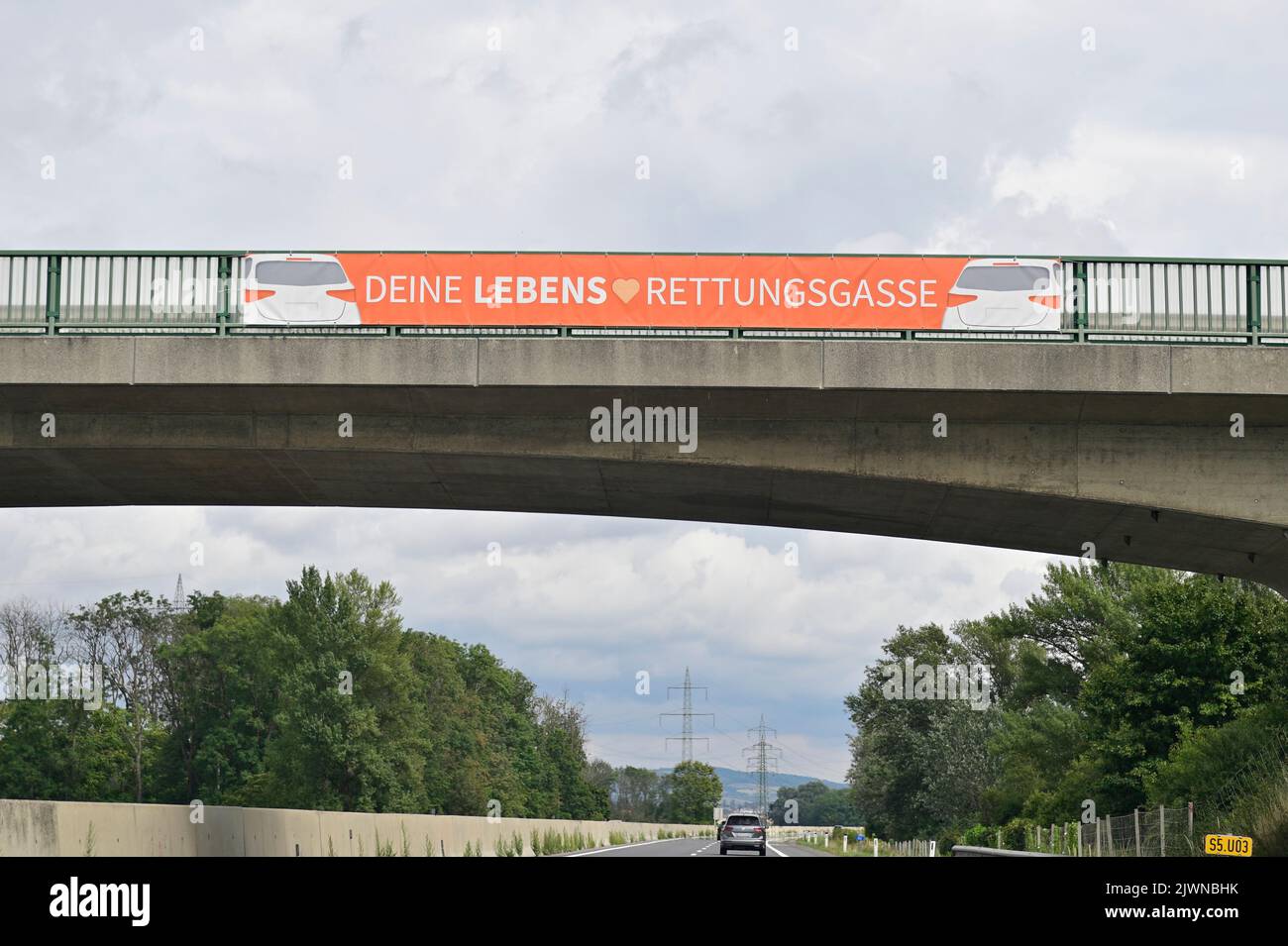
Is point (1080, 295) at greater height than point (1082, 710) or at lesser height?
greater

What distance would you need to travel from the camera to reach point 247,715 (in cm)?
9212

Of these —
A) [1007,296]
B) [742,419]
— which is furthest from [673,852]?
[1007,296]

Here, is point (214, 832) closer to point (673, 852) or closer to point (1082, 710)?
point (673, 852)

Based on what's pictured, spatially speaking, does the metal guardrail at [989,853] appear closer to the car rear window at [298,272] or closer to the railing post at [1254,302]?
the railing post at [1254,302]

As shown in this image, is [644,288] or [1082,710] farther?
[1082,710]

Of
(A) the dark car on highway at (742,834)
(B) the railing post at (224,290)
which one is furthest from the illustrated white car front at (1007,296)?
(A) the dark car on highway at (742,834)

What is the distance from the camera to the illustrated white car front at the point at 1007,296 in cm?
2216

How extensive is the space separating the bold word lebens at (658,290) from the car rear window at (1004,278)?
558 mm

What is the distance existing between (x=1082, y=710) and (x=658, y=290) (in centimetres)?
4078

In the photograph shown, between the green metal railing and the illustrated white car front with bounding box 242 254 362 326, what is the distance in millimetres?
212

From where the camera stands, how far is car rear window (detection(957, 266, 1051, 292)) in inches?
880

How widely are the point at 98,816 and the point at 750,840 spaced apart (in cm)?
3264

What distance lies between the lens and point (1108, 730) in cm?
4338
